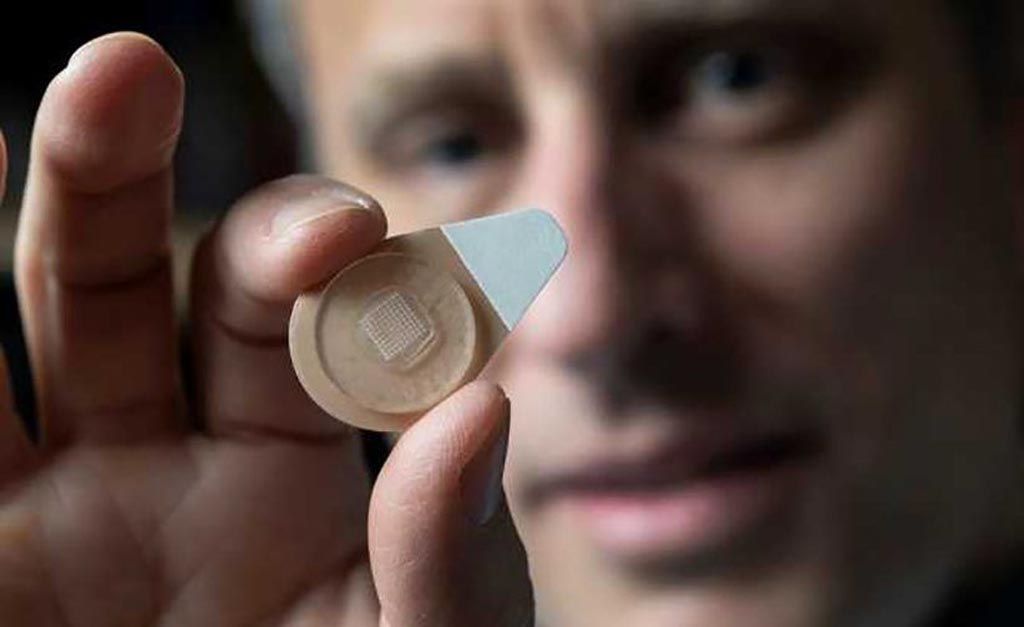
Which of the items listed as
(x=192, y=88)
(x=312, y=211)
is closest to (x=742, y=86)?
(x=312, y=211)

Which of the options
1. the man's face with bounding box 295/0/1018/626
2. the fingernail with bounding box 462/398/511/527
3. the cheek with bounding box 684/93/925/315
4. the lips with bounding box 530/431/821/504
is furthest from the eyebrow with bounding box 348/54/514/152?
the fingernail with bounding box 462/398/511/527

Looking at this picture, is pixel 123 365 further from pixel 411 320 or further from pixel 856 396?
pixel 856 396

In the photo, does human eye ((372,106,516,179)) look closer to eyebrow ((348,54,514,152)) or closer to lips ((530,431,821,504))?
eyebrow ((348,54,514,152))

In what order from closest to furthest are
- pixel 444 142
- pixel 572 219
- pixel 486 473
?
pixel 486 473 → pixel 572 219 → pixel 444 142

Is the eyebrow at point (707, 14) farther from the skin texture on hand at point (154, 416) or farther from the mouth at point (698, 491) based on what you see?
the skin texture on hand at point (154, 416)

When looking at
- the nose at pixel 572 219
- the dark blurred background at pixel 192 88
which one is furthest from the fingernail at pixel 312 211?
the dark blurred background at pixel 192 88

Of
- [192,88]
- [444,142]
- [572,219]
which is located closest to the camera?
[572,219]

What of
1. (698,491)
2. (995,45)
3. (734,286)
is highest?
(995,45)

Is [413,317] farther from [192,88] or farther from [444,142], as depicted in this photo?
[192,88]
